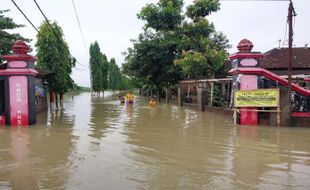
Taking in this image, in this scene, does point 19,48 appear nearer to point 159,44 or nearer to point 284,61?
point 159,44

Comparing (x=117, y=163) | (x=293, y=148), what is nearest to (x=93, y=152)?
(x=117, y=163)

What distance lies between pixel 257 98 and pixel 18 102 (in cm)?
1011

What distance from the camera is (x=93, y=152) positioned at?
8789 millimetres

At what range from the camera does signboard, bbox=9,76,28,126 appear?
1440 centimetres

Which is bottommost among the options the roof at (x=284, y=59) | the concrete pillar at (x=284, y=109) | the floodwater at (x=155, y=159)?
the floodwater at (x=155, y=159)

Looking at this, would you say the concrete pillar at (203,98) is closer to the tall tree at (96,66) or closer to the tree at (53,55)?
the tree at (53,55)

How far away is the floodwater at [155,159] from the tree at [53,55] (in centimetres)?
1200

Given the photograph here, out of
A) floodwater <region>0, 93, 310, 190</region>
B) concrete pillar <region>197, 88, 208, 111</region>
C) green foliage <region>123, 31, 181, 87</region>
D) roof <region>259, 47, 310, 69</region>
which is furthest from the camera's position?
green foliage <region>123, 31, 181, 87</region>

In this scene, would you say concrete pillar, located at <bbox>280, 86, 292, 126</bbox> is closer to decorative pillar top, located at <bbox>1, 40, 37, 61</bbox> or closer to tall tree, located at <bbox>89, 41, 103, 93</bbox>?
decorative pillar top, located at <bbox>1, 40, 37, 61</bbox>

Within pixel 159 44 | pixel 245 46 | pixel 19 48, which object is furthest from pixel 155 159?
pixel 159 44

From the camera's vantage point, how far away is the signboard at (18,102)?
567 inches

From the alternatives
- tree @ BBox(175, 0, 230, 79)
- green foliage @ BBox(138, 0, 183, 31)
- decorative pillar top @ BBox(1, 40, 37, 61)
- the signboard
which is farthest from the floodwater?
green foliage @ BBox(138, 0, 183, 31)

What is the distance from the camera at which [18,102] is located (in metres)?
14.4

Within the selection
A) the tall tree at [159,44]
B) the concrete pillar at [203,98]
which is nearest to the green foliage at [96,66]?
the tall tree at [159,44]
